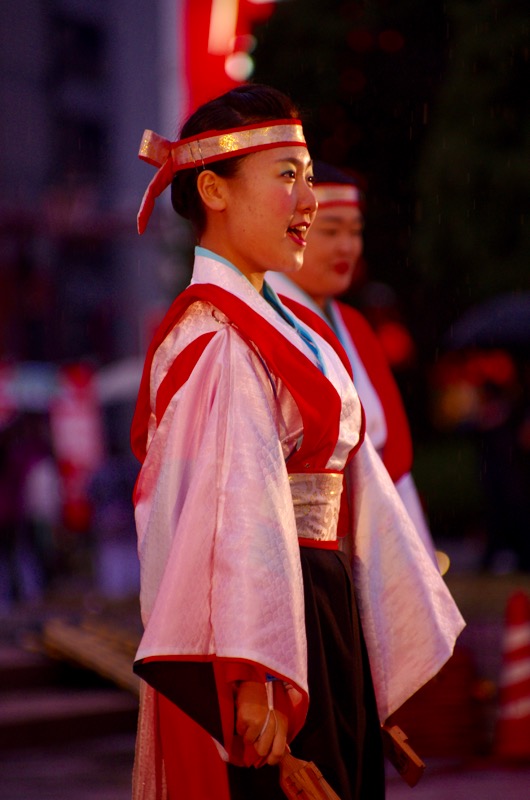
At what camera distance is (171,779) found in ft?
8.44

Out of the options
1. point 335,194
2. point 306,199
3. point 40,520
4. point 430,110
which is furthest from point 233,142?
point 430,110

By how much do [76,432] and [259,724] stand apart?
49.3ft

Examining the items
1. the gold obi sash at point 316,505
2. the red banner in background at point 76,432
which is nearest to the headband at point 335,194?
the gold obi sash at point 316,505

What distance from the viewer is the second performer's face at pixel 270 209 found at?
2.71 m

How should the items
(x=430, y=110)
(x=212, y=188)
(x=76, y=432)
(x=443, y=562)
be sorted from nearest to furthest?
(x=212, y=188) < (x=443, y=562) < (x=76, y=432) < (x=430, y=110)

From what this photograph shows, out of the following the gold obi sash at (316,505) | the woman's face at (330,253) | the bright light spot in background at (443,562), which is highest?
the woman's face at (330,253)

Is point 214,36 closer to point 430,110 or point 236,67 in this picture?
point 236,67

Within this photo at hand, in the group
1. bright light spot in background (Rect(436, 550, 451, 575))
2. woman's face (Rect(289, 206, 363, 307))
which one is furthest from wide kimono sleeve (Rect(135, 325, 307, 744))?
woman's face (Rect(289, 206, 363, 307))

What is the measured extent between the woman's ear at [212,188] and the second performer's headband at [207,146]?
0.9 inches

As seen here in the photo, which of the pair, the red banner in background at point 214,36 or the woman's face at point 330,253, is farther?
the red banner in background at point 214,36

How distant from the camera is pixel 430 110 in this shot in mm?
17875

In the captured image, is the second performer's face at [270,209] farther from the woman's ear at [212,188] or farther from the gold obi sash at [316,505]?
the gold obi sash at [316,505]

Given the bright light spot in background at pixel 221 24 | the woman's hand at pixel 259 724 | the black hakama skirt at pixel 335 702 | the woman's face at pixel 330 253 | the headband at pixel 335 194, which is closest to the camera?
the woman's hand at pixel 259 724

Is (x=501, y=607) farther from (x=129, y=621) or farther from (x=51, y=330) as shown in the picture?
(x=51, y=330)
